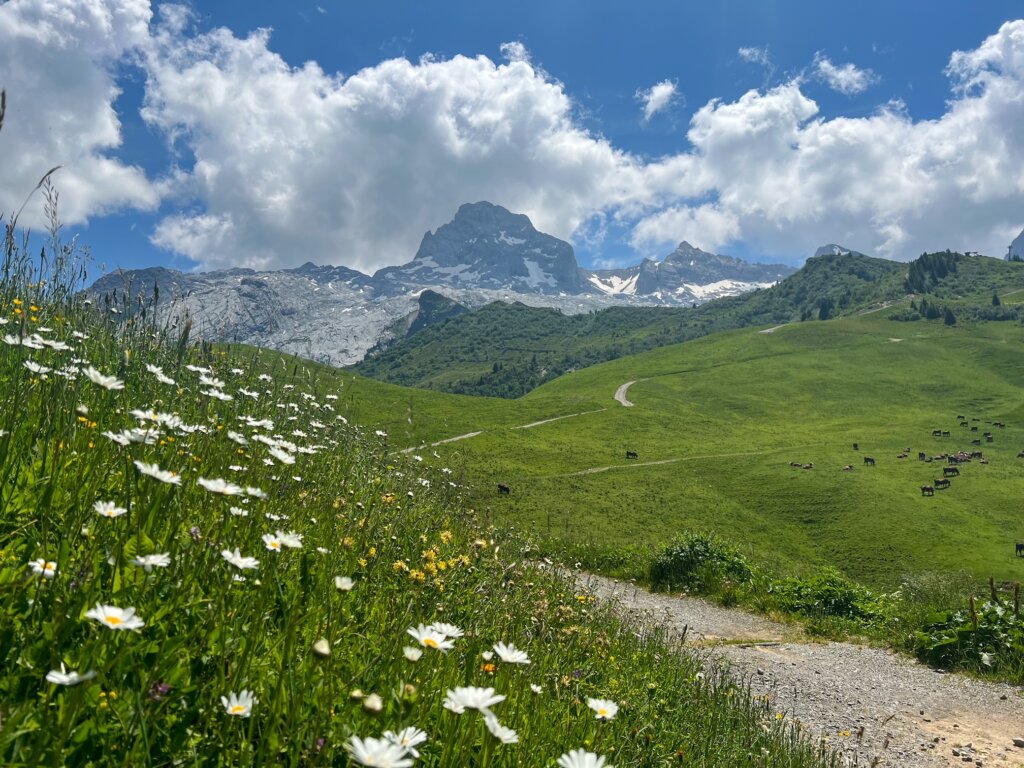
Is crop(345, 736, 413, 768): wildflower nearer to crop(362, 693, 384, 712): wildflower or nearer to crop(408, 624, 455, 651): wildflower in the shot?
crop(362, 693, 384, 712): wildflower

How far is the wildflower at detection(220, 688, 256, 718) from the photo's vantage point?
237 centimetres

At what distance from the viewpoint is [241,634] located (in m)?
3.58

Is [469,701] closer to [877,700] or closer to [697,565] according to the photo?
[877,700]

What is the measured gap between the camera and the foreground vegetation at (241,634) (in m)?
2.50

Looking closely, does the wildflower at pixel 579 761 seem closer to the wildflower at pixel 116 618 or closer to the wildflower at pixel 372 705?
the wildflower at pixel 372 705

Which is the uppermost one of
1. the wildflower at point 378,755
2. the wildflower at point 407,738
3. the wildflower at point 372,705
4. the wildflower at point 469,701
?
the wildflower at point 372,705

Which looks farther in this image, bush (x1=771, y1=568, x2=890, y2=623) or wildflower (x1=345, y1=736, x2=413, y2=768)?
bush (x1=771, y1=568, x2=890, y2=623)

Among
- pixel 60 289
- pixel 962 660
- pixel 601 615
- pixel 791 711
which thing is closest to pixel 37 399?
pixel 60 289

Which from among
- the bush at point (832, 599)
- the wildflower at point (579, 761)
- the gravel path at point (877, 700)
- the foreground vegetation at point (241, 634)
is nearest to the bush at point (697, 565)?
the bush at point (832, 599)

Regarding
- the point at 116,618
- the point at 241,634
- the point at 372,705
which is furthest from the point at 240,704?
the point at 241,634

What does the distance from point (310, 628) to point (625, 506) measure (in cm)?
4841

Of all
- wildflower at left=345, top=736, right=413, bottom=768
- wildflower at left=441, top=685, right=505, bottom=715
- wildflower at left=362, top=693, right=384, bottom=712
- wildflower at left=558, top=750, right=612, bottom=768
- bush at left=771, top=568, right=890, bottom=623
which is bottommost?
bush at left=771, top=568, right=890, bottom=623

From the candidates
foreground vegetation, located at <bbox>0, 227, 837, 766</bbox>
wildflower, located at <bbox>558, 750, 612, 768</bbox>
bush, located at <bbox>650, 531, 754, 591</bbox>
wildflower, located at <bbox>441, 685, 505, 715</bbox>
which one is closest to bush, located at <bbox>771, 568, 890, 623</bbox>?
bush, located at <bbox>650, 531, 754, 591</bbox>

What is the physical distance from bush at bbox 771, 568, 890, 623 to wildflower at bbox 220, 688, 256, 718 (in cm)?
1829
